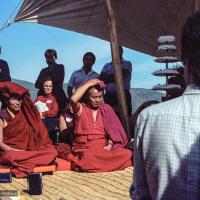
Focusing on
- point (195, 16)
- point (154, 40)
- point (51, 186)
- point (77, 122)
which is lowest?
point (51, 186)

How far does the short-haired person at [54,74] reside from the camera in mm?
7741

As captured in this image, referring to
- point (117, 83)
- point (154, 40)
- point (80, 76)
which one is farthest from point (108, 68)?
point (154, 40)

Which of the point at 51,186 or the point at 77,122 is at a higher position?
the point at 77,122

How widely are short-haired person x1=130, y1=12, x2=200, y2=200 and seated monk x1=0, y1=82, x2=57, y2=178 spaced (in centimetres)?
436

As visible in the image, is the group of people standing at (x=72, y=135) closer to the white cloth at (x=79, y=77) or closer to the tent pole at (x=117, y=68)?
the tent pole at (x=117, y=68)

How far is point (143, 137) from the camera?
146 centimetres

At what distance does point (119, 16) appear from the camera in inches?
413

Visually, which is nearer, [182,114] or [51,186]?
[182,114]

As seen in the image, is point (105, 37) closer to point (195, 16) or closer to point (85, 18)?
point (85, 18)

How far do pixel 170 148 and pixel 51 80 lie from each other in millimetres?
6021

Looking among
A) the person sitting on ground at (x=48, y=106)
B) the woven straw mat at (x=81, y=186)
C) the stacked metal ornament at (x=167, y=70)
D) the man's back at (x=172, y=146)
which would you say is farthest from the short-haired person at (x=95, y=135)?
the man's back at (x=172, y=146)

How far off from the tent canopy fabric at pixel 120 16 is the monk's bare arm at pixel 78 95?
160 inches

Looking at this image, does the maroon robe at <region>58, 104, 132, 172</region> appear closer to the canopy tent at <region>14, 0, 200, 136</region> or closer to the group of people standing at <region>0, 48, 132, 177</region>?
the group of people standing at <region>0, 48, 132, 177</region>

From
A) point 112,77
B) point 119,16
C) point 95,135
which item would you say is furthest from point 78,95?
point 119,16
